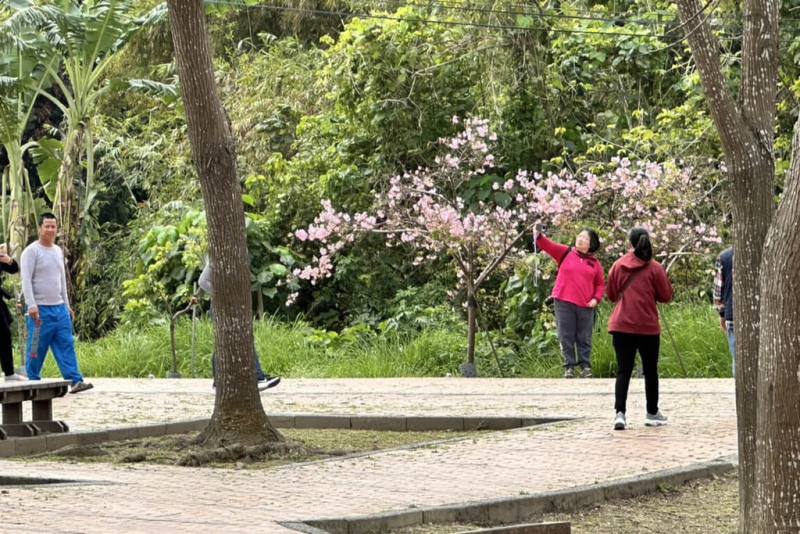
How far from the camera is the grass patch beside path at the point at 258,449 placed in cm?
1117

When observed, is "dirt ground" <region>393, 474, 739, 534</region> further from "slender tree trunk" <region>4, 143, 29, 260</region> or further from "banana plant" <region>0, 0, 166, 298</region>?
"slender tree trunk" <region>4, 143, 29, 260</region>

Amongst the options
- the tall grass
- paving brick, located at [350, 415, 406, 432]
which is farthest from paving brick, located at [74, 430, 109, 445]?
the tall grass

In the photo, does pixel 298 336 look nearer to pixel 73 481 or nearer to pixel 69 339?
pixel 69 339

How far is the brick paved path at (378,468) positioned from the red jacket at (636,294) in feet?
2.85

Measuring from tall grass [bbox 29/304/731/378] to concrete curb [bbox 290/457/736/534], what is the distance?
9545 millimetres

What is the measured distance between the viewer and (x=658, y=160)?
22.5m

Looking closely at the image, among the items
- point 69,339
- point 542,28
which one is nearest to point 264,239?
point 542,28

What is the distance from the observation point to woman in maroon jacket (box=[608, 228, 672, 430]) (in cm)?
1263

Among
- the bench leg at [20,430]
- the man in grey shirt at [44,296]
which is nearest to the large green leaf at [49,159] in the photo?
the man in grey shirt at [44,296]

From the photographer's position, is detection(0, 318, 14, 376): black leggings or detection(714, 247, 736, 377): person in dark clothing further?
detection(0, 318, 14, 376): black leggings

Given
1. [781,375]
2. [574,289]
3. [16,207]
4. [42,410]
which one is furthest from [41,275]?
[781,375]

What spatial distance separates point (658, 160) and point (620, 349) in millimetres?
10201

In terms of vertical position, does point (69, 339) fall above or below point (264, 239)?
below

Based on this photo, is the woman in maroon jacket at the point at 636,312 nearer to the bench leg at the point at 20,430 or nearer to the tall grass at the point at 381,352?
the bench leg at the point at 20,430
